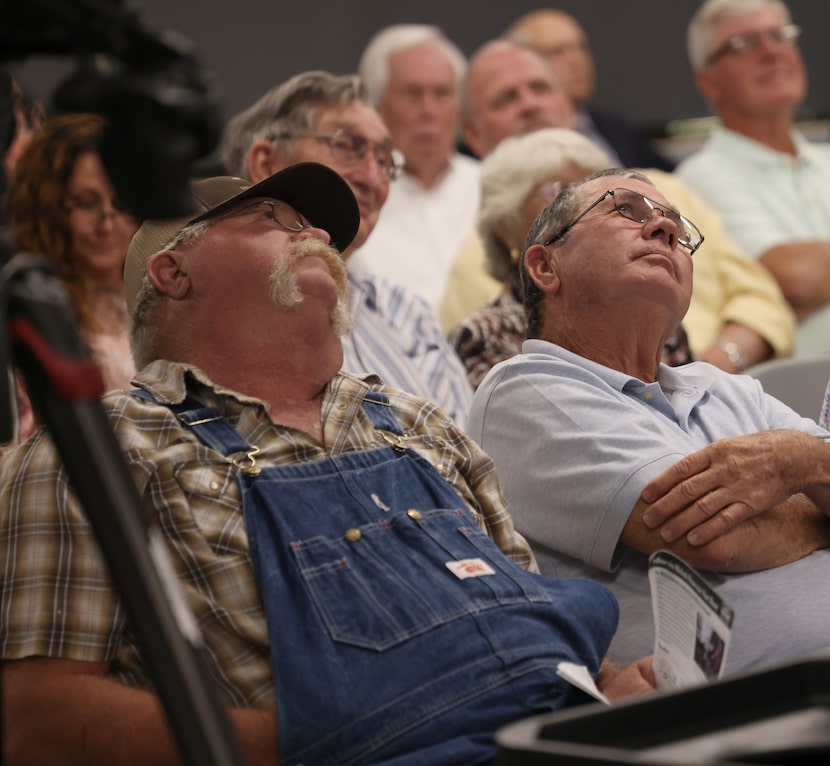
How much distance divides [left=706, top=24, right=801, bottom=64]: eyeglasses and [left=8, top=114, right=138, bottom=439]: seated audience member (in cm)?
221

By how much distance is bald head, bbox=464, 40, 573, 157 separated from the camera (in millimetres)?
3926

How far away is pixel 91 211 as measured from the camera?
2777mm

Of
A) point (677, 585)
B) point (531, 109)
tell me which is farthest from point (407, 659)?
point (531, 109)

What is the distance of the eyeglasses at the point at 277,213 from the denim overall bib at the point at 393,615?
328 mm

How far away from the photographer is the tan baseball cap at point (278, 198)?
1812 mm

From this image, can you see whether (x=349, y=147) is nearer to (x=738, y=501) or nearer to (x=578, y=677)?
(x=738, y=501)

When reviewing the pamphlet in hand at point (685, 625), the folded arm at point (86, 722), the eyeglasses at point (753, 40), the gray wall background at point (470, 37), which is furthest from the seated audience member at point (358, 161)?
the gray wall background at point (470, 37)

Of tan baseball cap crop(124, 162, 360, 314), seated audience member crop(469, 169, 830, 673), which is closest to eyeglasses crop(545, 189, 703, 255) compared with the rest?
seated audience member crop(469, 169, 830, 673)

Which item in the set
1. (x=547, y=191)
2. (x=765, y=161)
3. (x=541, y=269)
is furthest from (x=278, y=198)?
(x=765, y=161)

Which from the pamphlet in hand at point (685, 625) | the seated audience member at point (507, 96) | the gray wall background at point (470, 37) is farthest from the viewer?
the gray wall background at point (470, 37)

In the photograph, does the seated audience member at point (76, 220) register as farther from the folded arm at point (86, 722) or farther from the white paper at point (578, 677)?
the white paper at point (578, 677)

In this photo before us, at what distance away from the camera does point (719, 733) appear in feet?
3.16

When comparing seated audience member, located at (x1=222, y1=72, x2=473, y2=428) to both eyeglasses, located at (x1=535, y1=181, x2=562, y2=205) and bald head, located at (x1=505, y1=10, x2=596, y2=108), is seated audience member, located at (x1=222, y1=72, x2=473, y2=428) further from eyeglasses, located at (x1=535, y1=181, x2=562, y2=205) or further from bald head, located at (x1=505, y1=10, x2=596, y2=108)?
bald head, located at (x1=505, y1=10, x2=596, y2=108)

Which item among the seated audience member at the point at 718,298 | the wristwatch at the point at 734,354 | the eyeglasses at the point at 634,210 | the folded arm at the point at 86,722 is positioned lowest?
the wristwatch at the point at 734,354
